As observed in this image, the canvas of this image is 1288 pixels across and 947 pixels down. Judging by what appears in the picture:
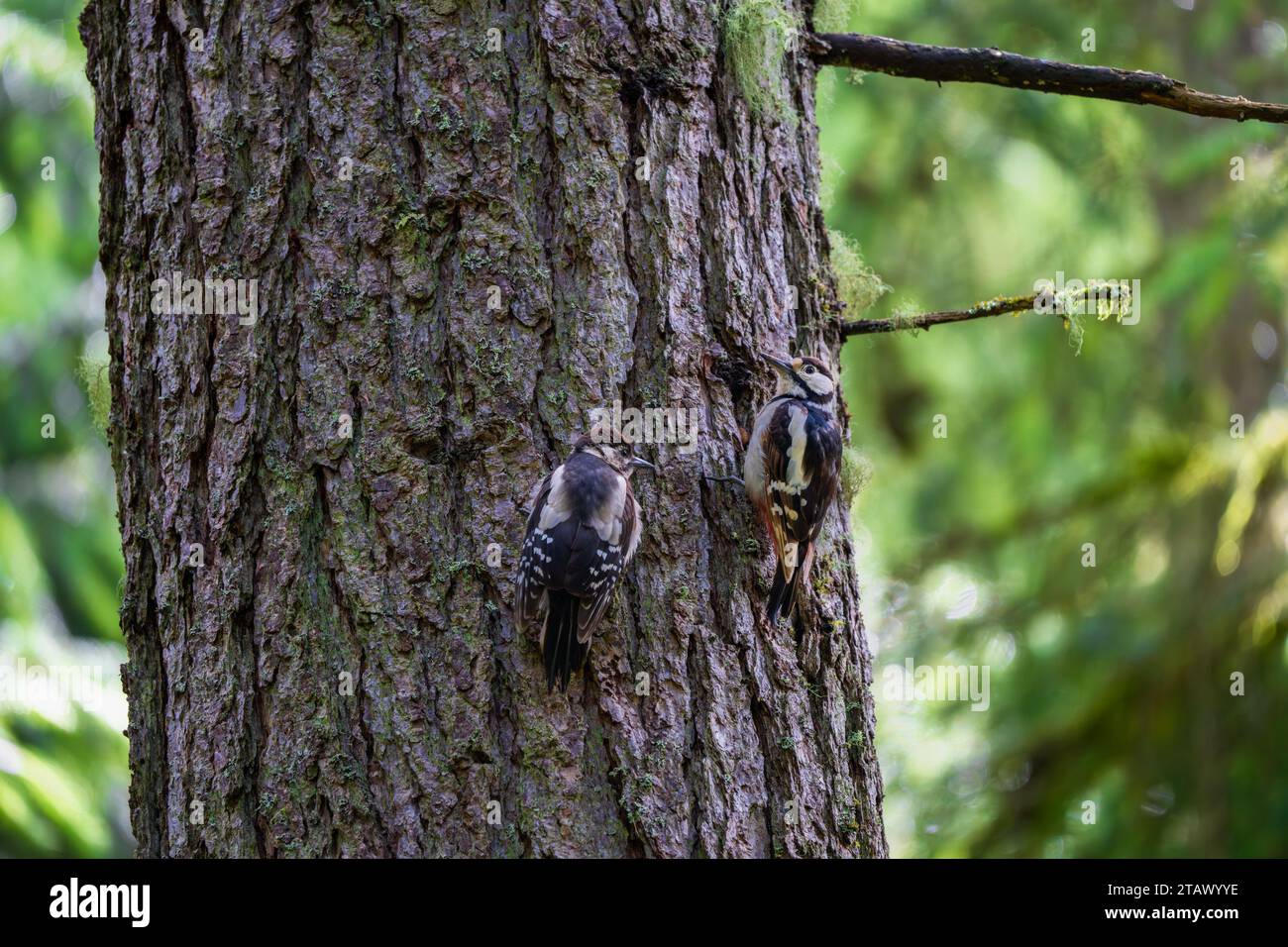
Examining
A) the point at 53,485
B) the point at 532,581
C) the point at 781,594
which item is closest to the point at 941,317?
the point at 781,594

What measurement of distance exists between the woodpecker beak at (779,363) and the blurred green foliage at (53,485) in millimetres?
4143

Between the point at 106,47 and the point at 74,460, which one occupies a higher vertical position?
the point at 106,47

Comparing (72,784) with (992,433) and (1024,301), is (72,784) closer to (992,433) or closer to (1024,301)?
(1024,301)

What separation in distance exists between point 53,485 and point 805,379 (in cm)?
782

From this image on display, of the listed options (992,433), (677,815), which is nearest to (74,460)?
(992,433)

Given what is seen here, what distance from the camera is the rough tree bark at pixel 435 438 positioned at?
236 cm

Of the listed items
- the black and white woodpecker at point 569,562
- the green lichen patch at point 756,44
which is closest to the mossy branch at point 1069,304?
the green lichen patch at point 756,44

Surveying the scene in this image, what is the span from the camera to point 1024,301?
9.40ft

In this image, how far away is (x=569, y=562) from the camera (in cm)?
234

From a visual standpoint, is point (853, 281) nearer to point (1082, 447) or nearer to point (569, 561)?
point (569, 561)

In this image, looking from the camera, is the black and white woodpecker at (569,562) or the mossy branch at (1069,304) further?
the mossy branch at (1069,304)

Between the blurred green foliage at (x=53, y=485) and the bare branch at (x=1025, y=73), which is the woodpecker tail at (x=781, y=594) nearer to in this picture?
the bare branch at (x=1025, y=73)

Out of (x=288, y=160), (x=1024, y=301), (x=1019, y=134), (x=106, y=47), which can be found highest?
(x=1019, y=134)
